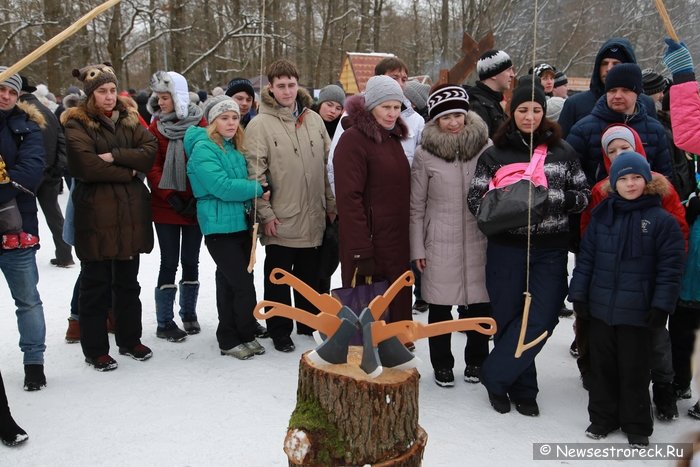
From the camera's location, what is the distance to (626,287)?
3.46 metres

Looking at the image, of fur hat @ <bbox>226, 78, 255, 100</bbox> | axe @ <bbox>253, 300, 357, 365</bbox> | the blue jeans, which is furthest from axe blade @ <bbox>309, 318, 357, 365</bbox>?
fur hat @ <bbox>226, 78, 255, 100</bbox>

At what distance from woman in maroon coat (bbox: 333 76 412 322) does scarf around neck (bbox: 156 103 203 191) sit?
4.35 feet

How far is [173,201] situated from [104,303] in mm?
899

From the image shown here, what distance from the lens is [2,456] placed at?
3.35 metres

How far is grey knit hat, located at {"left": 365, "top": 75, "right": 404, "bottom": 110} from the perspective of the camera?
13.4ft

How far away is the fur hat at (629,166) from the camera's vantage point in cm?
344

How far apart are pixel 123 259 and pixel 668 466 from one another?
3650 millimetres

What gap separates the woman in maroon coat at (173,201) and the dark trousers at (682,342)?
3.49 m

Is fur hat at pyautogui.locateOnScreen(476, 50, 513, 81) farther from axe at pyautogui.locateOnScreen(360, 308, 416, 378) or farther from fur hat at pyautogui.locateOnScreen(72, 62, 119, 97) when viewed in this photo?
axe at pyautogui.locateOnScreen(360, 308, 416, 378)

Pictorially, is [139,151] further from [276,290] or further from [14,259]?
[276,290]

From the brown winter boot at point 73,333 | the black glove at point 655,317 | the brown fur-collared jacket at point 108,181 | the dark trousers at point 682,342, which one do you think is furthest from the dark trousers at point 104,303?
the dark trousers at point 682,342

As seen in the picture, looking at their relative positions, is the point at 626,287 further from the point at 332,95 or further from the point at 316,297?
the point at 332,95

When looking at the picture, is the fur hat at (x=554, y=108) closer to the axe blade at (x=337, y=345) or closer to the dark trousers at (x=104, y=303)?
the dark trousers at (x=104, y=303)

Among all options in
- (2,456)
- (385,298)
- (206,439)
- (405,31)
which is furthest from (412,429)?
(405,31)
